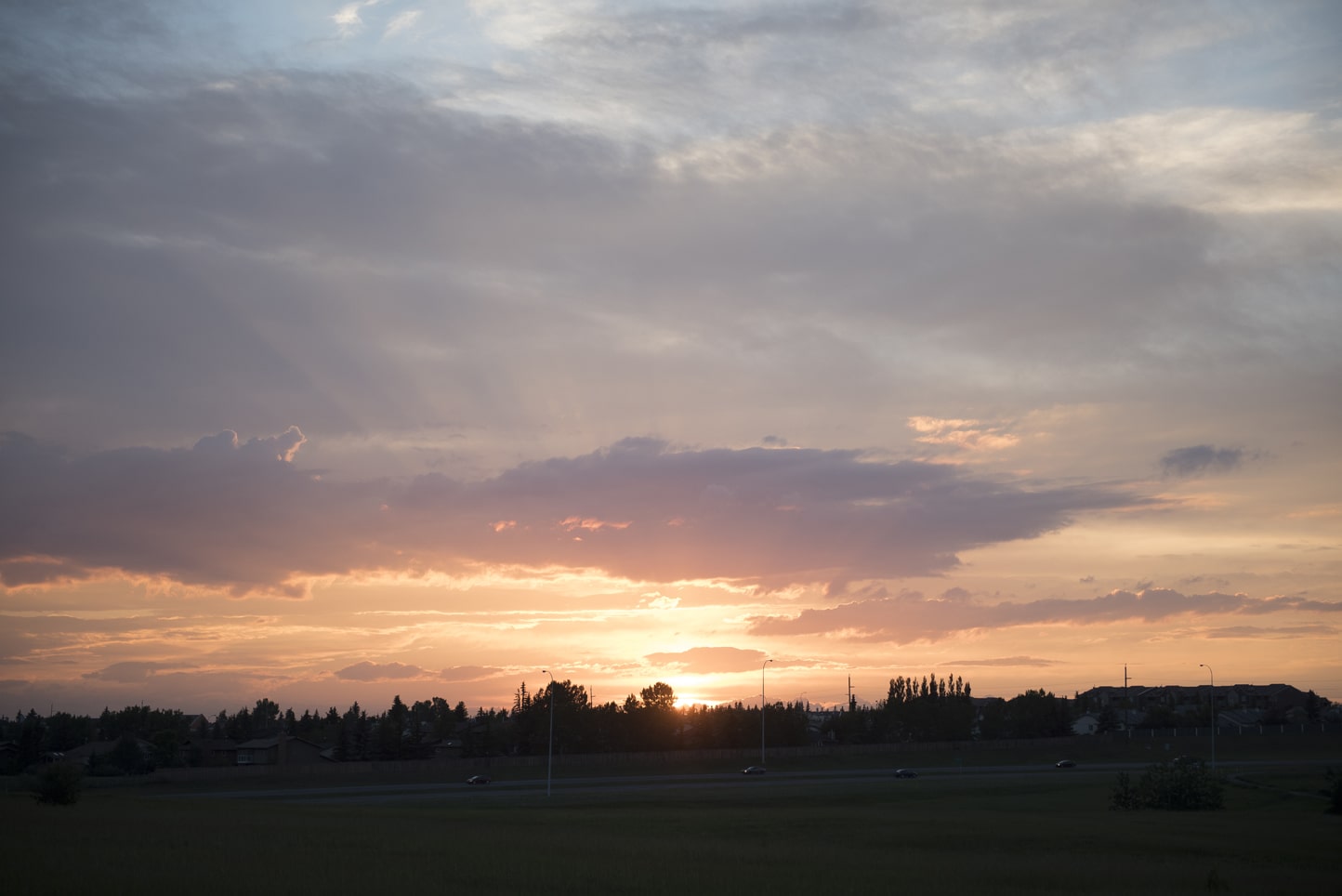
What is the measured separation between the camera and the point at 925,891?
3569 centimetres

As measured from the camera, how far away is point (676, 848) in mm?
48844

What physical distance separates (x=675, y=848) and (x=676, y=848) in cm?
5

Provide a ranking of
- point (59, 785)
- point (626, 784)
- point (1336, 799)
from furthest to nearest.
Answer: point (626, 784) < point (59, 785) < point (1336, 799)

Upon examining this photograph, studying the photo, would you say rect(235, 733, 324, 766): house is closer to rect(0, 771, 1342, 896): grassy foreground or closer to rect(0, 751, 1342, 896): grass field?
rect(0, 751, 1342, 896): grass field

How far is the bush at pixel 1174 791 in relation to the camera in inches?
2931

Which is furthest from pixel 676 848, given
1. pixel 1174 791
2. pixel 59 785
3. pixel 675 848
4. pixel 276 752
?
pixel 276 752

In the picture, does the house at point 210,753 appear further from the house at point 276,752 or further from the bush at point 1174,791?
the bush at point 1174,791

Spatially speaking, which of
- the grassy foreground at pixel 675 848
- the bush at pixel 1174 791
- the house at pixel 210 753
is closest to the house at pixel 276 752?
the house at pixel 210 753

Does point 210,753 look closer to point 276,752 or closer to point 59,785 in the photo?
point 276,752

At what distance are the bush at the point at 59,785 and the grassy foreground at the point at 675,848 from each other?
1.79 metres

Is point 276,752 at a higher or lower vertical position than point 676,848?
lower

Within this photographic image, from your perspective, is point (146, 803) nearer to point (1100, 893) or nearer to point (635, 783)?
point (635, 783)

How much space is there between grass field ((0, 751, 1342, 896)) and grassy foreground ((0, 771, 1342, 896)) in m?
0.14

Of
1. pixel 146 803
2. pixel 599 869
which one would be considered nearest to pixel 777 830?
pixel 599 869
